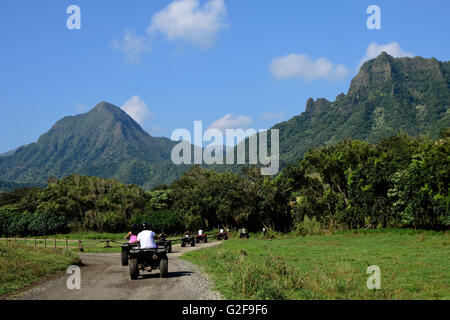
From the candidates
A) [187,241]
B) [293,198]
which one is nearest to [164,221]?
[293,198]

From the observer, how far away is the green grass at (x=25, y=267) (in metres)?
15.5

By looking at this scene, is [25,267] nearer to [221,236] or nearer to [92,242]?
[221,236]

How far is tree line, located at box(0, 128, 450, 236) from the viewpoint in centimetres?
4816

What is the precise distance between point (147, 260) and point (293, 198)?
63.0 metres

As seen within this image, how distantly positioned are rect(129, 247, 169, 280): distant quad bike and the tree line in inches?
1502

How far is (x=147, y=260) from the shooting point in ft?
54.1

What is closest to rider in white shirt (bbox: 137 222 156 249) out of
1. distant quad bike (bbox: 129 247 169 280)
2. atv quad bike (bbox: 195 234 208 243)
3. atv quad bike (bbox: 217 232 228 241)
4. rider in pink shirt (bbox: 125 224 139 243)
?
distant quad bike (bbox: 129 247 169 280)

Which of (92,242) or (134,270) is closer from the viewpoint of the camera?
(134,270)

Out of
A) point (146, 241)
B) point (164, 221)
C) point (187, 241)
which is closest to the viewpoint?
point (146, 241)

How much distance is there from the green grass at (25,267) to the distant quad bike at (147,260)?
4.31 metres

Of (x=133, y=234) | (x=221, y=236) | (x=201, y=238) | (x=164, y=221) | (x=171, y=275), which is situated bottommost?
(x=221, y=236)

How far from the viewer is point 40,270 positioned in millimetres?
18516

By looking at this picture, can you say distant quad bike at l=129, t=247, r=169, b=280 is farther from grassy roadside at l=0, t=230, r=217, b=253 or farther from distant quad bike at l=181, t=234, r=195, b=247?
distant quad bike at l=181, t=234, r=195, b=247

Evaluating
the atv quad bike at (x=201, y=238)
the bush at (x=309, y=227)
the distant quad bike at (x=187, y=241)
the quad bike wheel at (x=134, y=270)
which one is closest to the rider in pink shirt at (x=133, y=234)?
the quad bike wheel at (x=134, y=270)
